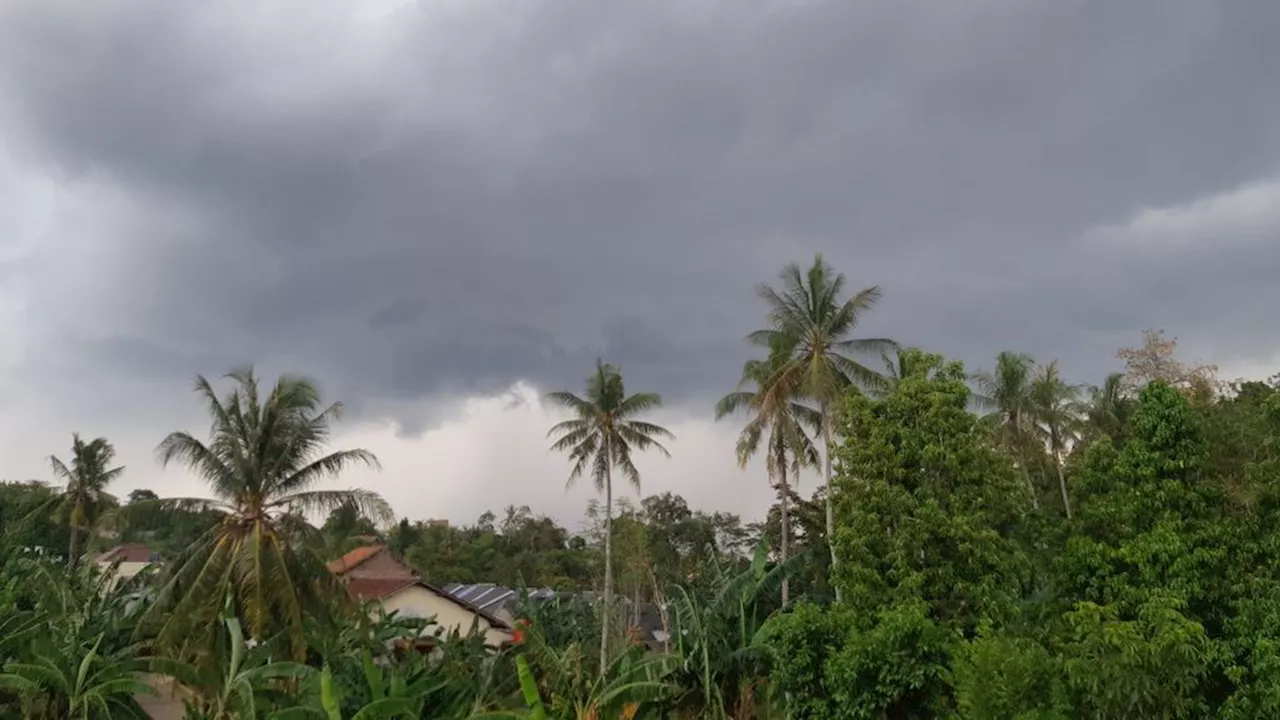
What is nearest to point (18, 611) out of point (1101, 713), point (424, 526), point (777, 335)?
point (777, 335)

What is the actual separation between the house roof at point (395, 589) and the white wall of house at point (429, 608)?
0.19 metres

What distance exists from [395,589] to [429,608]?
1584 millimetres

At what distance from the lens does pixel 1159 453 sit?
1462 centimetres

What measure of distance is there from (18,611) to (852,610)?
1878 cm

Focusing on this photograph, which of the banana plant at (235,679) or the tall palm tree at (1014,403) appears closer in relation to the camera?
the banana plant at (235,679)

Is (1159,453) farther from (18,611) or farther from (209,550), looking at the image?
(18,611)

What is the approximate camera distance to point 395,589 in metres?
36.5

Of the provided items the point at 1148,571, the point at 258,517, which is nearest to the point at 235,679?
the point at 258,517

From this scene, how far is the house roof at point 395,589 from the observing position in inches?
1403

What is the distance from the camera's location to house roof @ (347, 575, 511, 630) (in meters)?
35.6

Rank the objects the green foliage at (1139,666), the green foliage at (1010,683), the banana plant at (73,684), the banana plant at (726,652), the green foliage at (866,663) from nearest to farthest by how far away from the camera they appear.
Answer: the green foliage at (1139,666) < the green foliage at (1010,683) < the green foliage at (866,663) < the banana plant at (73,684) < the banana plant at (726,652)

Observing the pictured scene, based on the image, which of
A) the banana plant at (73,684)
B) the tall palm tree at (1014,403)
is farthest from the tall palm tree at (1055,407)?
the banana plant at (73,684)

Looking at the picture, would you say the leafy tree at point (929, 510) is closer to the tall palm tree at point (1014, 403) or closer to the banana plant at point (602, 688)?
the banana plant at point (602, 688)

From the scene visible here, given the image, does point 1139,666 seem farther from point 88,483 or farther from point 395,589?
point 88,483
